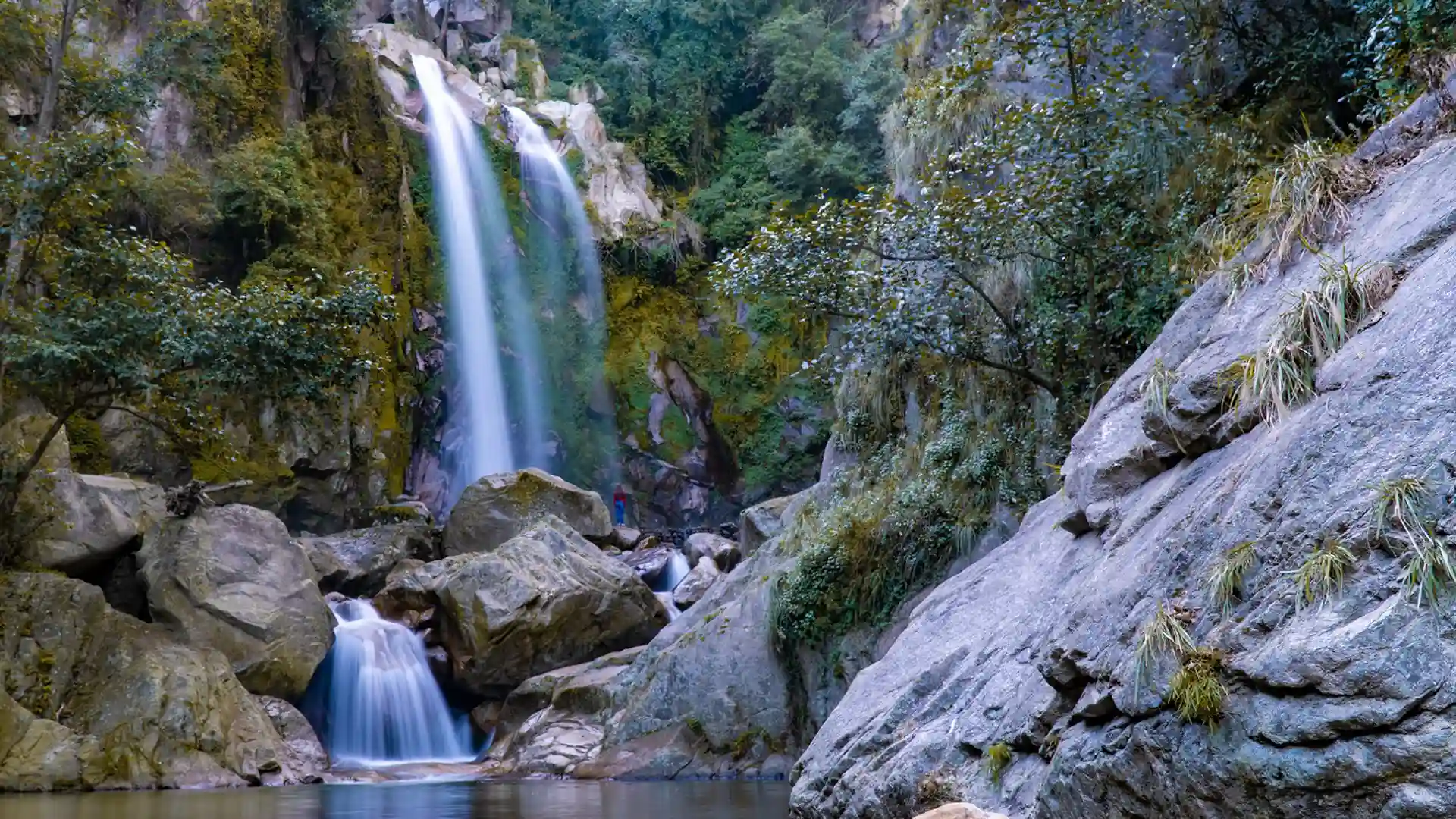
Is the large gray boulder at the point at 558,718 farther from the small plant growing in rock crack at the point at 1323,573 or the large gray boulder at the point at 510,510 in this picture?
the small plant growing in rock crack at the point at 1323,573

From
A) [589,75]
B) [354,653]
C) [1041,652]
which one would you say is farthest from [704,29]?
[1041,652]

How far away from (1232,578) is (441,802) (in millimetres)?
8643

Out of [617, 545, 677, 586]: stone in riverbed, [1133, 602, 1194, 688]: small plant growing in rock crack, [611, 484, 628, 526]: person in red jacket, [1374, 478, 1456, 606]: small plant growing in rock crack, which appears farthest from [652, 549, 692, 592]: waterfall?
[1374, 478, 1456, 606]: small plant growing in rock crack

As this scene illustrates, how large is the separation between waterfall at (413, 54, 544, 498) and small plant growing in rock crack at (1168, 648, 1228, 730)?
78.5ft

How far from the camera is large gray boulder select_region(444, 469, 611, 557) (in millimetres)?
22375

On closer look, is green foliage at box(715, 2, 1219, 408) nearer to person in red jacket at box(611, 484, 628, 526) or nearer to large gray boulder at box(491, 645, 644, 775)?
large gray boulder at box(491, 645, 644, 775)

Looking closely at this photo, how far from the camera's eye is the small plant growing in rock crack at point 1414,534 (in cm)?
401

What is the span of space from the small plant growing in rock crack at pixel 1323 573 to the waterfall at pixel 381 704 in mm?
15447

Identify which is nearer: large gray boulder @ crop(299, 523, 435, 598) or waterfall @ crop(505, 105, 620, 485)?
large gray boulder @ crop(299, 523, 435, 598)

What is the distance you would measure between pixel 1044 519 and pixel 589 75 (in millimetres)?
30475

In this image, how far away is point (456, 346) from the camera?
28531 millimetres

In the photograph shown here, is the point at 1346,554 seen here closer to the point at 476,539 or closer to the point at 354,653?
the point at 354,653

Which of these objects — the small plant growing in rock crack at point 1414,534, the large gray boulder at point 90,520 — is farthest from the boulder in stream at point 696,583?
the small plant growing in rock crack at point 1414,534

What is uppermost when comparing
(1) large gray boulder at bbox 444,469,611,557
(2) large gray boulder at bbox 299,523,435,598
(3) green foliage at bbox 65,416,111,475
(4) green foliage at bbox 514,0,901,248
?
(4) green foliage at bbox 514,0,901,248
